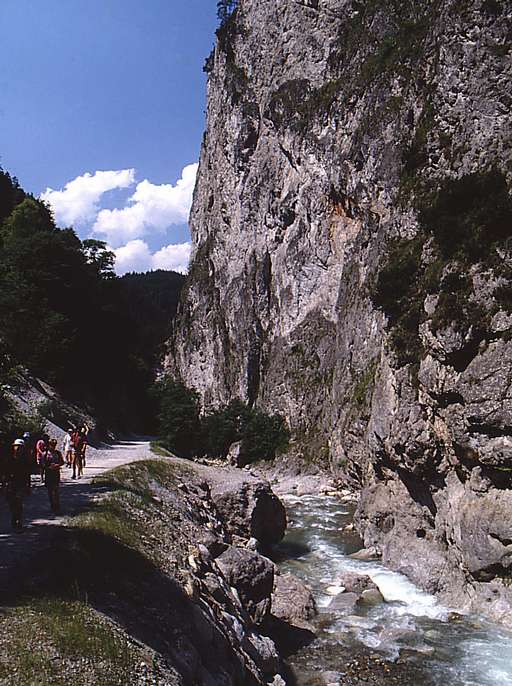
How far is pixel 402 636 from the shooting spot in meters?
14.6

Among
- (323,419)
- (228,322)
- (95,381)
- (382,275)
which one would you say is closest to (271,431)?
(323,419)

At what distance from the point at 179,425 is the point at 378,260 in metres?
24.6

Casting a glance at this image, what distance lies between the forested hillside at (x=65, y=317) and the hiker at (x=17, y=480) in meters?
7.50

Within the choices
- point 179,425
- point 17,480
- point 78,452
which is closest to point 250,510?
point 78,452

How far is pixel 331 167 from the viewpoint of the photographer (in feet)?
162

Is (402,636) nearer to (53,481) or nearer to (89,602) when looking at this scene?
(89,602)

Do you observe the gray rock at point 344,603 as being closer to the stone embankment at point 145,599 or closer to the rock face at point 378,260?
the stone embankment at point 145,599

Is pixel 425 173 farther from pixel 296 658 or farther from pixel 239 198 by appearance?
pixel 239 198

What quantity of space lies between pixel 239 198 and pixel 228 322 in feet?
52.7

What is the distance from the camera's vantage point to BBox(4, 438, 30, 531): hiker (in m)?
12.0

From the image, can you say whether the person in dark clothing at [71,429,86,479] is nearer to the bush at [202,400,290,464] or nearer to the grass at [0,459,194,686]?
the grass at [0,459,194,686]

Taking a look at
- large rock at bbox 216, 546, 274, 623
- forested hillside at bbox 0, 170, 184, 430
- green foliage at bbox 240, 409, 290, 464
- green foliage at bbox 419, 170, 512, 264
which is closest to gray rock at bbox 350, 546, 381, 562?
large rock at bbox 216, 546, 274, 623

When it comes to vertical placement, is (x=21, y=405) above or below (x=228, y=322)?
below

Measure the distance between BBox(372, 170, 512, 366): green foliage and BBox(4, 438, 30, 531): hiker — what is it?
13953 millimetres
